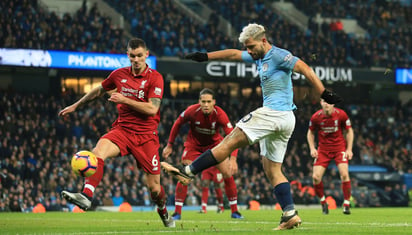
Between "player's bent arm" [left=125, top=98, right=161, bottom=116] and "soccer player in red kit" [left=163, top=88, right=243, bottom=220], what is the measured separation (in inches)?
188

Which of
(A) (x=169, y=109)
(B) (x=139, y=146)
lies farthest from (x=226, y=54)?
(A) (x=169, y=109)

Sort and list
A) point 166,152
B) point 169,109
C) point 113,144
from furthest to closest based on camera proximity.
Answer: point 169,109
point 166,152
point 113,144

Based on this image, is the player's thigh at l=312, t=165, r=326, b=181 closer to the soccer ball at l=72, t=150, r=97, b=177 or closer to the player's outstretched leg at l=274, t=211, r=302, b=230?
the player's outstretched leg at l=274, t=211, r=302, b=230

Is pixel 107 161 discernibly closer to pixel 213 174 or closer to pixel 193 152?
pixel 213 174

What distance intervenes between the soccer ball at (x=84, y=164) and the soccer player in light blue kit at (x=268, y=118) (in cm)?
96

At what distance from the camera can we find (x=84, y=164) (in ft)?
29.0

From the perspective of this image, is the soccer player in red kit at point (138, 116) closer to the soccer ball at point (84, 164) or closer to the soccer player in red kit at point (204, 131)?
the soccer ball at point (84, 164)

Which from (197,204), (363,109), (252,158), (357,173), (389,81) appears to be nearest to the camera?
(197,204)

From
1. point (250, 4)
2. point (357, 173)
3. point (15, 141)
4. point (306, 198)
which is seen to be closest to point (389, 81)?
point (357, 173)

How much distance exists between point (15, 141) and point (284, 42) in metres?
15.4

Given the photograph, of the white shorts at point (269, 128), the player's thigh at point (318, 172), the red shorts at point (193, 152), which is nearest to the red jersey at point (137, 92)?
the white shorts at point (269, 128)

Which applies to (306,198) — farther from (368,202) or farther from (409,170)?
(409,170)

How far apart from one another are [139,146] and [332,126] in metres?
8.60

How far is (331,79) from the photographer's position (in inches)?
1415
